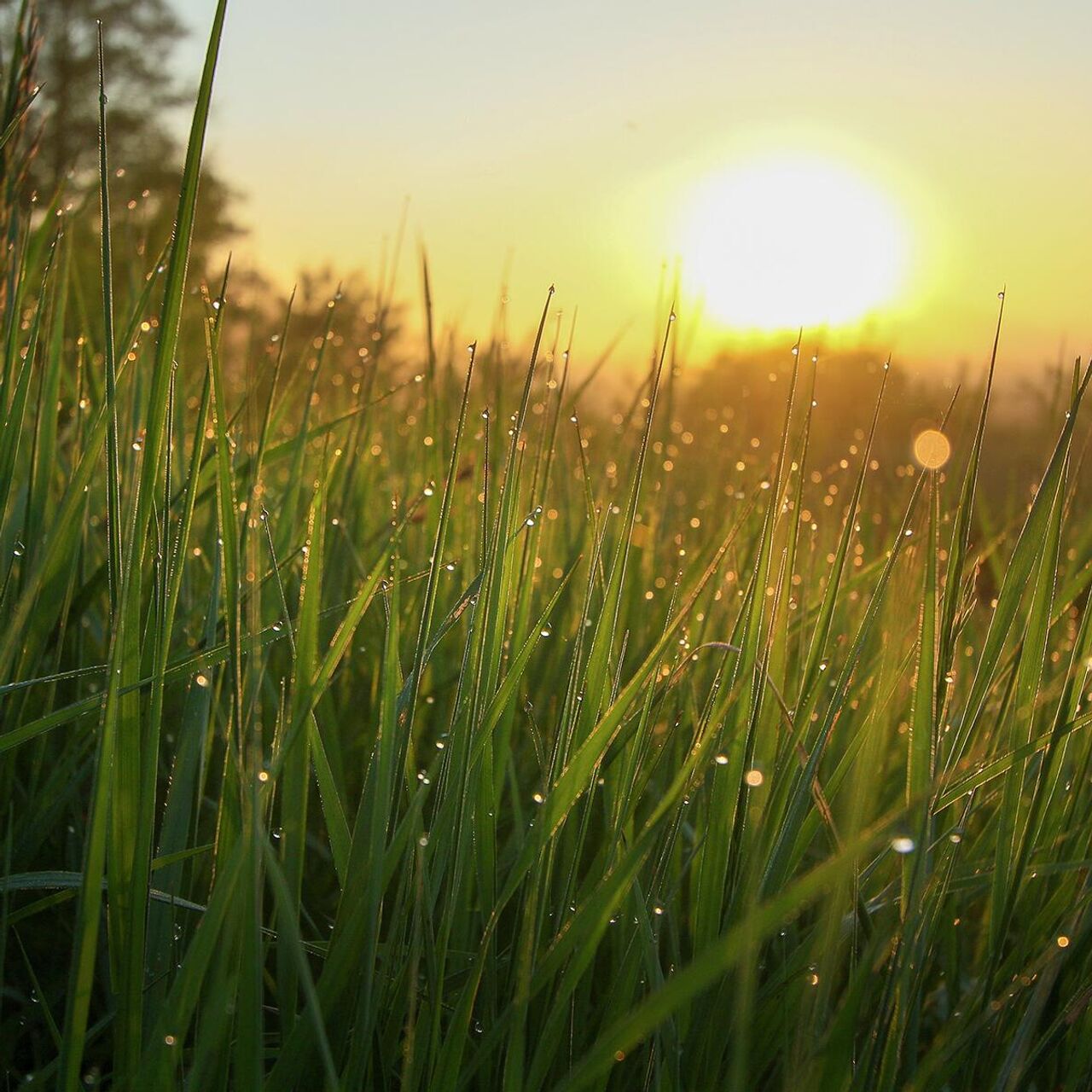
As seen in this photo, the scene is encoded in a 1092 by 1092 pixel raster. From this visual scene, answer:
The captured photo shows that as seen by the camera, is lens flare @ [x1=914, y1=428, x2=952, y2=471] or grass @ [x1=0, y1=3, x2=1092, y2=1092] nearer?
grass @ [x1=0, y1=3, x2=1092, y2=1092]

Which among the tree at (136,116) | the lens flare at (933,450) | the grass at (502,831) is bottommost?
the grass at (502,831)

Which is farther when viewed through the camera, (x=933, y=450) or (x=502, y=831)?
(x=502, y=831)

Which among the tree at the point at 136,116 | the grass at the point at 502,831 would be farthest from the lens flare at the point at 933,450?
the tree at the point at 136,116

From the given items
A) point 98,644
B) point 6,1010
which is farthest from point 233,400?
point 6,1010

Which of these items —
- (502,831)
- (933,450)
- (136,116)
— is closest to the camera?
(933,450)

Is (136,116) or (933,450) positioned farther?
(136,116)

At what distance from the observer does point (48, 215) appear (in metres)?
1.12

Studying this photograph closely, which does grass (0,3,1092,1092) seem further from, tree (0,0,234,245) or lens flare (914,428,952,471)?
tree (0,0,234,245)

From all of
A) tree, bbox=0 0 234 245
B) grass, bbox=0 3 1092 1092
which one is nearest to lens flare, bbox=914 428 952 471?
grass, bbox=0 3 1092 1092

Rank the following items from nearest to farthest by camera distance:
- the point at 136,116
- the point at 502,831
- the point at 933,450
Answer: the point at 933,450, the point at 502,831, the point at 136,116

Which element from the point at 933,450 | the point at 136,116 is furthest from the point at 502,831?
the point at 136,116

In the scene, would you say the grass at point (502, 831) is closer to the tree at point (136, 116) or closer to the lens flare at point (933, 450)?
the lens flare at point (933, 450)

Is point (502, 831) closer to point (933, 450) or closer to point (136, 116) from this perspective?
point (933, 450)

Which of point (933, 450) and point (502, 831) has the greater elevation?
point (933, 450)
